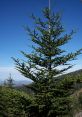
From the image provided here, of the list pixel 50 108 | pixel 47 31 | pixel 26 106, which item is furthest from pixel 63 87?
pixel 47 31

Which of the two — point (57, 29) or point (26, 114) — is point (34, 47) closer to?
point (57, 29)

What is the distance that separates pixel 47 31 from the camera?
20062mm

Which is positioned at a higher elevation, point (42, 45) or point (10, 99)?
point (42, 45)

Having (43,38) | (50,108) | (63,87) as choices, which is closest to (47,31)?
(43,38)

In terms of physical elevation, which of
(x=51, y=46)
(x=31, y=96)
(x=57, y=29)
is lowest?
(x=31, y=96)

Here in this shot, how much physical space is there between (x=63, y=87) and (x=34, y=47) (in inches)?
150

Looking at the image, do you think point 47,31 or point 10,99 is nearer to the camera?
point 10,99

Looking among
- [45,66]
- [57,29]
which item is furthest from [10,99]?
[57,29]

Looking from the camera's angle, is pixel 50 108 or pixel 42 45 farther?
pixel 42 45

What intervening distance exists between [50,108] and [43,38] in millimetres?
5320

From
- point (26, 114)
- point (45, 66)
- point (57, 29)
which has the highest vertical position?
point (57, 29)

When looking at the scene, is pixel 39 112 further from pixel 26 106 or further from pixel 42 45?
pixel 42 45

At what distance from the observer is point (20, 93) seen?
19.1 meters

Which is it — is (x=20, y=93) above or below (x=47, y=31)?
below
